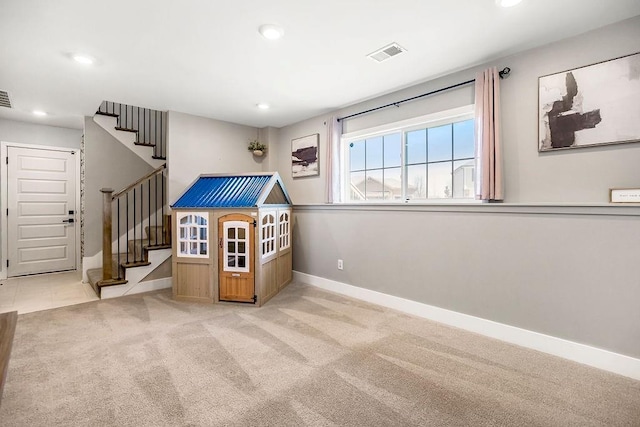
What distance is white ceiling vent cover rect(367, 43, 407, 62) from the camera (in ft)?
8.61

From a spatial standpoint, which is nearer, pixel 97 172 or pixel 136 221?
pixel 97 172

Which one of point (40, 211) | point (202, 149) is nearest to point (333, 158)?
point (202, 149)

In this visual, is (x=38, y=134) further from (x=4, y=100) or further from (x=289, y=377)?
(x=289, y=377)

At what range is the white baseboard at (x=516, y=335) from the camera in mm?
2205

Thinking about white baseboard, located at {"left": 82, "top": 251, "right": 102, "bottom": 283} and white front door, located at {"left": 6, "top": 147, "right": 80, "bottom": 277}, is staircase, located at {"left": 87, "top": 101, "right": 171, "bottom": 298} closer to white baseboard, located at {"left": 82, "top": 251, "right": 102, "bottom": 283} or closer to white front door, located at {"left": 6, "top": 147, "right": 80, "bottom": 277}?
white baseboard, located at {"left": 82, "top": 251, "right": 102, "bottom": 283}

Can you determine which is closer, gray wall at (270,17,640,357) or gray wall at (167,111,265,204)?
gray wall at (270,17,640,357)

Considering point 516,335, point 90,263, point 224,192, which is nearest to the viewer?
point 516,335

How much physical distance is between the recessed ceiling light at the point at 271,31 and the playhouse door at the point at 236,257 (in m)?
1.92

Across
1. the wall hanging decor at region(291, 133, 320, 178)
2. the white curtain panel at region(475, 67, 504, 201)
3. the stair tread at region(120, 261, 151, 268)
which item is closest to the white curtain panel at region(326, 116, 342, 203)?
the wall hanging decor at region(291, 133, 320, 178)

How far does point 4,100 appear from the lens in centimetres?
398

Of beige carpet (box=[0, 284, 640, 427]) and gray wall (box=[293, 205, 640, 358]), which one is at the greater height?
gray wall (box=[293, 205, 640, 358])

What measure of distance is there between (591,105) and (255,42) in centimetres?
273

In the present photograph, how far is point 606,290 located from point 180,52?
397 centimetres

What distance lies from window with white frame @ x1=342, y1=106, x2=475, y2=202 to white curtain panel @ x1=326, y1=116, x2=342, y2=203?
15cm
